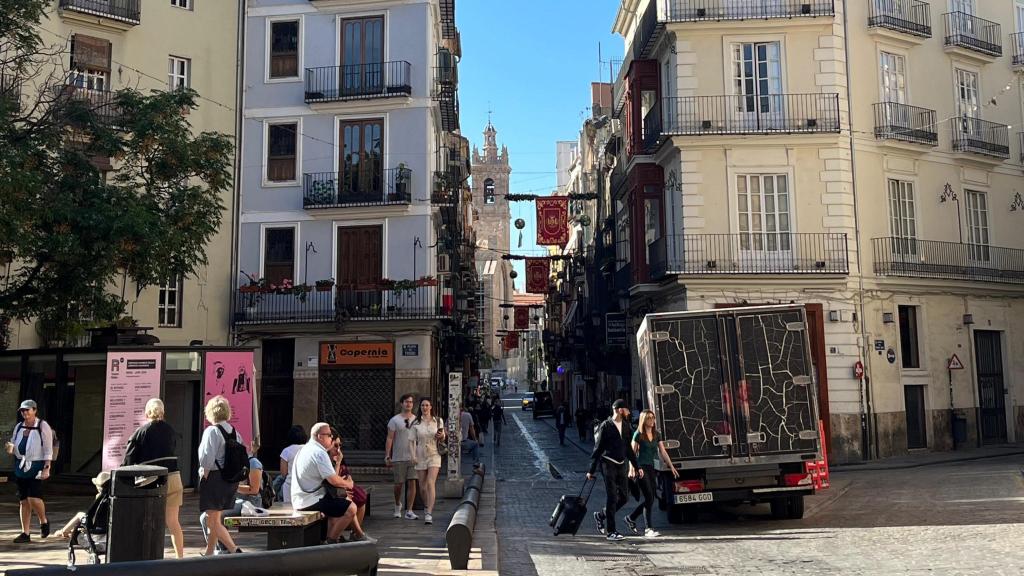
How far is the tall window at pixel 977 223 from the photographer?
29156mm

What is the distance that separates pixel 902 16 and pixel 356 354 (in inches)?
747

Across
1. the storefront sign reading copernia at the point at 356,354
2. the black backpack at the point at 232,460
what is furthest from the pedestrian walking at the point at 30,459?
the storefront sign reading copernia at the point at 356,354

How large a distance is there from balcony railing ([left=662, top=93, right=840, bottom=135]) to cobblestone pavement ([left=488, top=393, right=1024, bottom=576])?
1008 centimetres

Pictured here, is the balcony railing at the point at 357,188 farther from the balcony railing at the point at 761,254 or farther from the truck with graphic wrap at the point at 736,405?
the truck with graphic wrap at the point at 736,405

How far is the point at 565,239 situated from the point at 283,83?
500 inches

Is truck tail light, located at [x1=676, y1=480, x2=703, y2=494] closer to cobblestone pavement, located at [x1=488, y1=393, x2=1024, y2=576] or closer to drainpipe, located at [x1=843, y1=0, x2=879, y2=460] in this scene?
cobblestone pavement, located at [x1=488, y1=393, x2=1024, y2=576]

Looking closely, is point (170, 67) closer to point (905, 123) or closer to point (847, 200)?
point (847, 200)

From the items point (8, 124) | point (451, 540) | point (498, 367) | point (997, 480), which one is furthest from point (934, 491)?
point (498, 367)

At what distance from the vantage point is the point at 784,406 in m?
14.5

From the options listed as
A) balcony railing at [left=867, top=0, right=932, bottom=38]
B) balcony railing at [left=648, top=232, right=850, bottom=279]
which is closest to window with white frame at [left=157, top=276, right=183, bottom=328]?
balcony railing at [left=648, top=232, right=850, bottom=279]

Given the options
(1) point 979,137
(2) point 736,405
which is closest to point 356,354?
(2) point 736,405

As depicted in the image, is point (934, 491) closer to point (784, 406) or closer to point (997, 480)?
point (997, 480)

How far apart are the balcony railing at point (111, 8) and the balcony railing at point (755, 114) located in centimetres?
1532

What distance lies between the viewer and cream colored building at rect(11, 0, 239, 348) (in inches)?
1024
